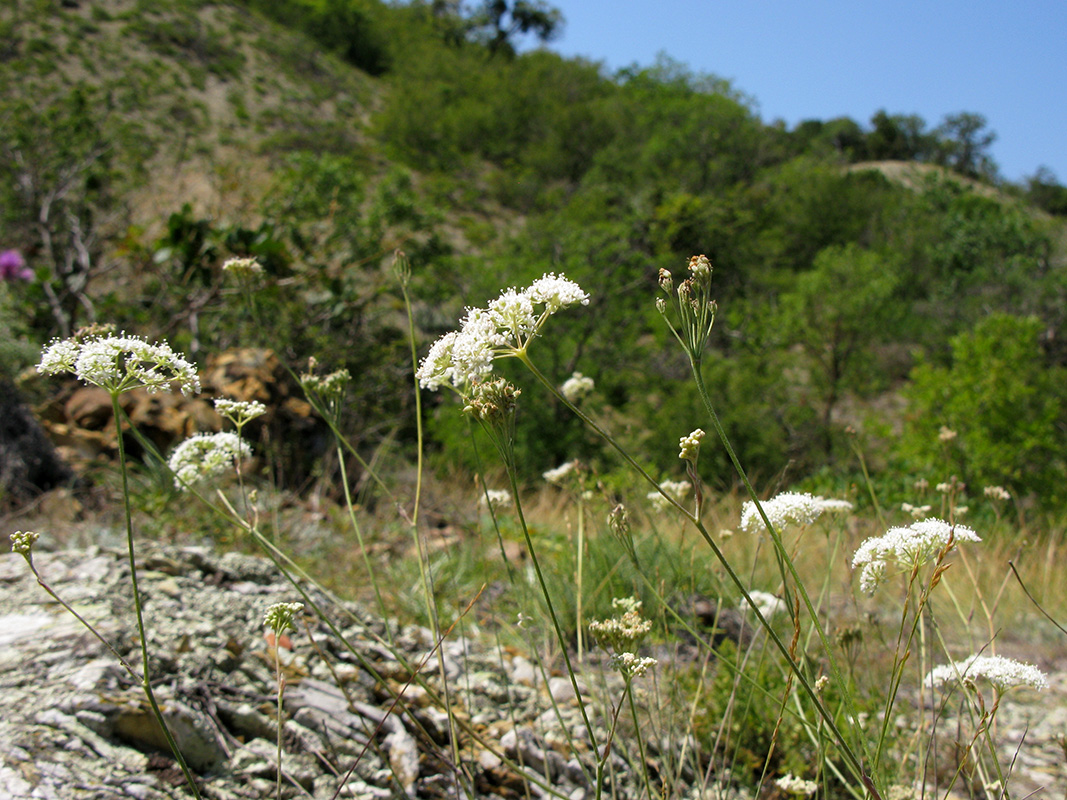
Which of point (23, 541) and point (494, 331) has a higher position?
point (494, 331)

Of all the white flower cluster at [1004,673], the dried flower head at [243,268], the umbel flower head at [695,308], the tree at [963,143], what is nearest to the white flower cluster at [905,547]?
the white flower cluster at [1004,673]

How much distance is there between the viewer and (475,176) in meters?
28.6

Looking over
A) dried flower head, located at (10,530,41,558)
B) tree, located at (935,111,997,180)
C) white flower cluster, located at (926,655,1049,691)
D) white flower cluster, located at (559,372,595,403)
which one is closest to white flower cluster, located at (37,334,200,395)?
dried flower head, located at (10,530,41,558)

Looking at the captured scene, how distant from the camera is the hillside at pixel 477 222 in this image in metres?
8.54

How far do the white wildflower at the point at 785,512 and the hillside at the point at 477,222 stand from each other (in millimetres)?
1814

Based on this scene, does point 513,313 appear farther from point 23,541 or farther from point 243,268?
point 243,268

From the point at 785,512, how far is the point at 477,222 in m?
22.9

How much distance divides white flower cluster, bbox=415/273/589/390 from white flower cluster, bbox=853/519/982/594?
763 millimetres

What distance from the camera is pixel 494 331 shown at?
4.10ft

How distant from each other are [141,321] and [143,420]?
9.03 ft

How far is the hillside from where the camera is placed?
8539 millimetres

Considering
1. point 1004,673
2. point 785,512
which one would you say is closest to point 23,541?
point 785,512

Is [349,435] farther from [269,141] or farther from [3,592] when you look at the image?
[269,141]

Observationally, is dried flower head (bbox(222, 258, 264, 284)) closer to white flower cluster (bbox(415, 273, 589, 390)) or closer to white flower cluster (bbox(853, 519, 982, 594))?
white flower cluster (bbox(415, 273, 589, 390))
